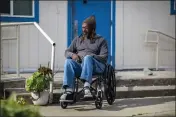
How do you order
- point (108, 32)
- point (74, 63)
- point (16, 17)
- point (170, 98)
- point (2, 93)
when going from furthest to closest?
point (108, 32) → point (16, 17) → point (170, 98) → point (2, 93) → point (74, 63)

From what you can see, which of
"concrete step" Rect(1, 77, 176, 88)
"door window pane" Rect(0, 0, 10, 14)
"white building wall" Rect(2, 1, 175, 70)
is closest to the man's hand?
"concrete step" Rect(1, 77, 176, 88)

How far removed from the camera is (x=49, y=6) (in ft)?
27.2

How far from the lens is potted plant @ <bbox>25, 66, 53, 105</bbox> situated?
19.5ft

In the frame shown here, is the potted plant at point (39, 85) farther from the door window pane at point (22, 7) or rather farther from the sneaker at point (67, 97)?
the door window pane at point (22, 7)

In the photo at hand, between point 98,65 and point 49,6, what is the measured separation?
2952 mm

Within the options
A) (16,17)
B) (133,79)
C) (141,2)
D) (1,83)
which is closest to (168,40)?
(141,2)

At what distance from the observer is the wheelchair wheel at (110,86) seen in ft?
19.9

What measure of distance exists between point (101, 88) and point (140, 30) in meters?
3.37

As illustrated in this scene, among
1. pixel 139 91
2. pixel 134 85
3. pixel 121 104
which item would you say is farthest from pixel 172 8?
pixel 121 104

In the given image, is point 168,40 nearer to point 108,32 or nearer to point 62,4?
point 108,32

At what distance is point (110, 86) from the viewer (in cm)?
616

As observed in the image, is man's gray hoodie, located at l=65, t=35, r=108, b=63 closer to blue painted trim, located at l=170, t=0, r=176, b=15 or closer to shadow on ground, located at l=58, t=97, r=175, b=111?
shadow on ground, located at l=58, t=97, r=175, b=111

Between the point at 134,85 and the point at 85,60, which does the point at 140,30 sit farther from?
the point at 85,60

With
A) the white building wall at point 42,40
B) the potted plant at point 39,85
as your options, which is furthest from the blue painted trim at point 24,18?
the potted plant at point 39,85
